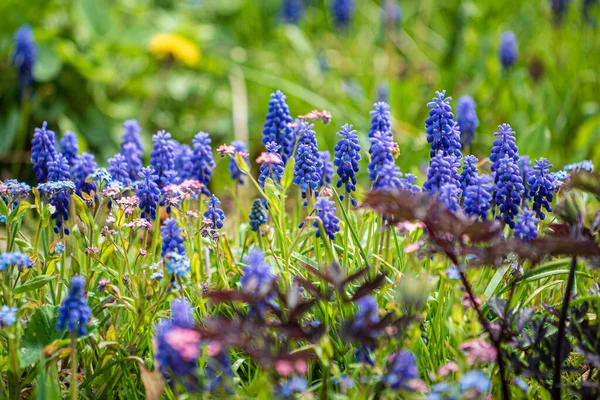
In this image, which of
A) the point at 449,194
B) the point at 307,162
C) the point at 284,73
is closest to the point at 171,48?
the point at 284,73

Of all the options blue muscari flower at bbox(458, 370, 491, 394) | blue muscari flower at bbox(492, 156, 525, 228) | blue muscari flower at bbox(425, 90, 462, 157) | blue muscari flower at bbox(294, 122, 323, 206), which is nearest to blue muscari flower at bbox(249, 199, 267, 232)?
blue muscari flower at bbox(294, 122, 323, 206)

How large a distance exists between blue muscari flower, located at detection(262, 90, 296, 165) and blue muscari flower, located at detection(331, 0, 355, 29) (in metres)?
4.39

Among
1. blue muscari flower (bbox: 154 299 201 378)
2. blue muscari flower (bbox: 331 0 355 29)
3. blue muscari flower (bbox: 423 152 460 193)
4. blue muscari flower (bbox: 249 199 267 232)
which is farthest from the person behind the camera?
blue muscari flower (bbox: 331 0 355 29)

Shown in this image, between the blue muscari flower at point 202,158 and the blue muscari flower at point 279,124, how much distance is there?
272 mm

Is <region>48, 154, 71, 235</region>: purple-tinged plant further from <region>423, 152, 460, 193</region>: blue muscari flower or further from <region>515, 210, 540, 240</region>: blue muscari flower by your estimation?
<region>515, 210, 540, 240</region>: blue muscari flower

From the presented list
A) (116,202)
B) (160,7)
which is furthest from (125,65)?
(116,202)

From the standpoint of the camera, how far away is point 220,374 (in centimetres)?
248

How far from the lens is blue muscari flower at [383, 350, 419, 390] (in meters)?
2.11

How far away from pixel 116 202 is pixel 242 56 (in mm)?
5430

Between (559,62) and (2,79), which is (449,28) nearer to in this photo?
(559,62)

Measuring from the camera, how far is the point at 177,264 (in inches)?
94.7

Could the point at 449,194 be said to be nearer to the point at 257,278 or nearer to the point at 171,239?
the point at 257,278

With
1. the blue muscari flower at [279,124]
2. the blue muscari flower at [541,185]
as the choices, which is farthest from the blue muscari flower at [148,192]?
the blue muscari flower at [541,185]

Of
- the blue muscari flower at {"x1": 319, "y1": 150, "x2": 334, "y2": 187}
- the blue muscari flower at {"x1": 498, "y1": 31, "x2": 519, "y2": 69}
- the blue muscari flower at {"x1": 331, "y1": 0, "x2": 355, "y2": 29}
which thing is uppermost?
the blue muscari flower at {"x1": 331, "y1": 0, "x2": 355, "y2": 29}
